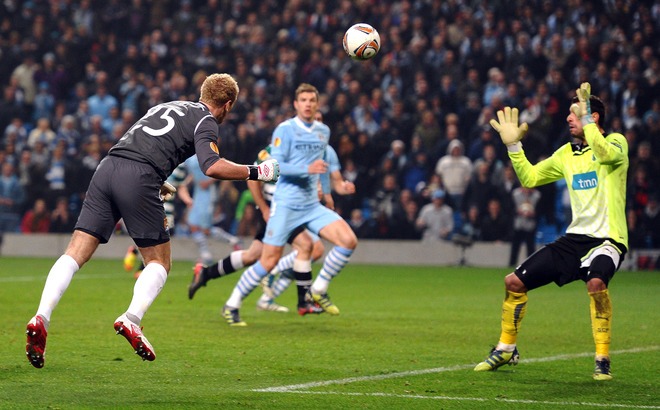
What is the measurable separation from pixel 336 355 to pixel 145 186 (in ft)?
8.65

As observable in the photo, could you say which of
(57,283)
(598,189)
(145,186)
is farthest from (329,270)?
(57,283)

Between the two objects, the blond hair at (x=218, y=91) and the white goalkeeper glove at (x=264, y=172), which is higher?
the blond hair at (x=218, y=91)

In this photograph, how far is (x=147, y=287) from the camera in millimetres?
7391

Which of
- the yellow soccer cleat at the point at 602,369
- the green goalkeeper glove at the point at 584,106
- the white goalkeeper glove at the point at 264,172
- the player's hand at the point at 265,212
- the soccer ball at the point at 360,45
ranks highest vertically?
the soccer ball at the point at 360,45

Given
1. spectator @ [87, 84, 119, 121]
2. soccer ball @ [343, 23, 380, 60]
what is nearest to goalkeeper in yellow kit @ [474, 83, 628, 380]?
soccer ball @ [343, 23, 380, 60]

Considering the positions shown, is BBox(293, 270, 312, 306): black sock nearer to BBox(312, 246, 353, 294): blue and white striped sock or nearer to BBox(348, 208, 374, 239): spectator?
BBox(312, 246, 353, 294): blue and white striped sock

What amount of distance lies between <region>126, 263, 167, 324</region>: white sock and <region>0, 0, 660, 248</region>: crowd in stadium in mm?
14174

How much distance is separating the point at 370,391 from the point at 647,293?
9794mm

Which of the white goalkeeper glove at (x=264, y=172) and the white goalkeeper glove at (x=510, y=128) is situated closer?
the white goalkeeper glove at (x=264, y=172)

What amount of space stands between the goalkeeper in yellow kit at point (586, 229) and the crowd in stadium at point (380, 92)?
1217cm

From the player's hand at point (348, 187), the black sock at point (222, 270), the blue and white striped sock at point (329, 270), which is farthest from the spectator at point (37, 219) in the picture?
the player's hand at point (348, 187)

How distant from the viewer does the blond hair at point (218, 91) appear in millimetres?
7711

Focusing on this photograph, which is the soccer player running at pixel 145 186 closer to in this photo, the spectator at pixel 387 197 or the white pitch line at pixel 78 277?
the white pitch line at pixel 78 277

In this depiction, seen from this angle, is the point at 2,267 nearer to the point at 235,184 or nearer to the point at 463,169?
the point at 235,184
